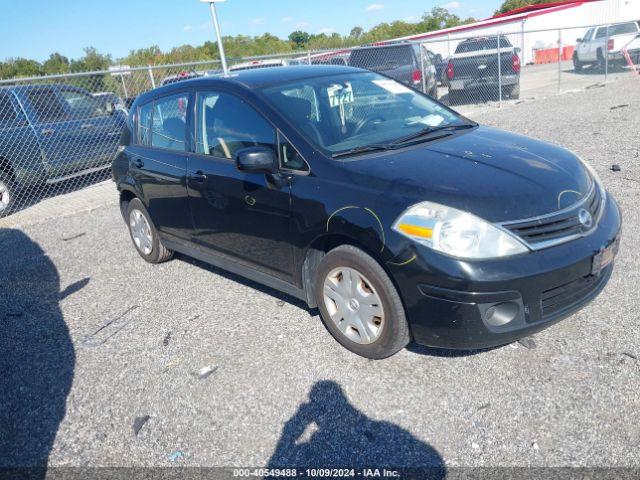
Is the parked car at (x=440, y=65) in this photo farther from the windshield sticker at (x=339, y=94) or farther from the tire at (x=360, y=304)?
the tire at (x=360, y=304)

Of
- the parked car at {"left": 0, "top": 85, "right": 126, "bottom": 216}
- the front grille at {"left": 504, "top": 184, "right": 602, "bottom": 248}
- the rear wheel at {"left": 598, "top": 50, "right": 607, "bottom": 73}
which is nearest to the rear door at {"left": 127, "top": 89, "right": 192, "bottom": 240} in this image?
the front grille at {"left": 504, "top": 184, "right": 602, "bottom": 248}

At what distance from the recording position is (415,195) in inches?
114

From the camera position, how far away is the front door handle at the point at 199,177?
408 cm

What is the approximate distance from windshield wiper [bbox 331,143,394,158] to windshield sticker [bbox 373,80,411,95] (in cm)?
102

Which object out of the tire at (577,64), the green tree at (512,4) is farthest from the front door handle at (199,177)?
the green tree at (512,4)

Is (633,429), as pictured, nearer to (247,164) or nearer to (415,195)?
(415,195)

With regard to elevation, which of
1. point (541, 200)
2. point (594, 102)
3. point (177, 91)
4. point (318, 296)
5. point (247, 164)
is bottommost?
point (594, 102)

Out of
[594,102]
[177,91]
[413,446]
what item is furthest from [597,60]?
[413,446]

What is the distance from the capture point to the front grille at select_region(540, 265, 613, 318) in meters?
2.80

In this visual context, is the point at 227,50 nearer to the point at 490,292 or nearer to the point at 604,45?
the point at 604,45

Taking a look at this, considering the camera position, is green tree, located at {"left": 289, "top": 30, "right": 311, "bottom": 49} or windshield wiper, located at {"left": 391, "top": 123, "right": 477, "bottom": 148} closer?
windshield wiper, located at {"left": 391, "top": 123, "right": 477, "bottom": 148}

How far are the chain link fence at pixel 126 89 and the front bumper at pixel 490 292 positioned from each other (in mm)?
2846

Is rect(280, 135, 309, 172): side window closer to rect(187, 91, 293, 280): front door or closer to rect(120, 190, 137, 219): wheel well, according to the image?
rect(187, 91, 293, 280): front door

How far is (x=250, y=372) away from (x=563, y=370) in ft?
6.08
